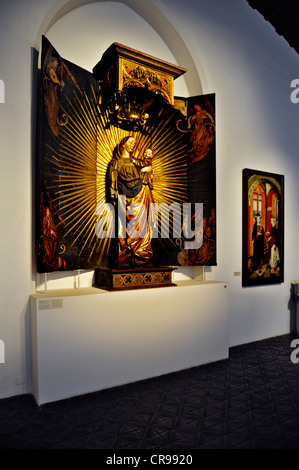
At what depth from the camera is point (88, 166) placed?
448 cm

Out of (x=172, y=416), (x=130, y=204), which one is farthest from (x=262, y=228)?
(x=172, y=416)

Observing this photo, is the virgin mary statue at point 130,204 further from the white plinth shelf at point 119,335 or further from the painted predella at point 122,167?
the white plinth shelf at point 119,335

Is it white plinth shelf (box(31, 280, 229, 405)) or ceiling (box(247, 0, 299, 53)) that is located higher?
ceiling (box(247, 0, 299, 53))

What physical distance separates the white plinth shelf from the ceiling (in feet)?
18.1

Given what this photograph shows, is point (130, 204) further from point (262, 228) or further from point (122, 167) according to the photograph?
point (262, 228)

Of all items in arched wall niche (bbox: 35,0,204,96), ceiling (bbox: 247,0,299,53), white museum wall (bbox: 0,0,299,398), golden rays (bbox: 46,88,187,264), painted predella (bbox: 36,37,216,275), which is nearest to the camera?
white museum wall (bbox: 0,0,299,398)

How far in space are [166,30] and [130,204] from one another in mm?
2891

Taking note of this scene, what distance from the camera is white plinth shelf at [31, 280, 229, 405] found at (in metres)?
3.62

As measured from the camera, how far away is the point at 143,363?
13.9ft

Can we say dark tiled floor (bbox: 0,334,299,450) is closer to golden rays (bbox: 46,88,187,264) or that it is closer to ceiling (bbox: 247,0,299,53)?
golden rays (bbox: 46,88,187,264)

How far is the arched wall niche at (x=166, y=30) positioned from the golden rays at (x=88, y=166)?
1.01 m

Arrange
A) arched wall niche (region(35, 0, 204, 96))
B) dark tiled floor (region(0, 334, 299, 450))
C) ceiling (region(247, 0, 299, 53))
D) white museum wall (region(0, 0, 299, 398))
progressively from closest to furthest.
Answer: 1. dark tiled floor (region(0, 334, 299, 450))
2. white museum wall (region(0, 0, 299, 398))
3. arched wall niche (region(35, 0, 204, 96))
4. ceiling (region(247, 0, 299, 53))

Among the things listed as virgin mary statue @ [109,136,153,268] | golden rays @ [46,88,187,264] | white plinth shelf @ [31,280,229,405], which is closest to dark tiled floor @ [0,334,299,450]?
white plinth shelf @ [31,280,229,405]

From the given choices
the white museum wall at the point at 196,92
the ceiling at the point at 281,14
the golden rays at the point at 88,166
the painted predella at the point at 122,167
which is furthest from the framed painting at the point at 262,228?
the ceiling at the point at 281,14
